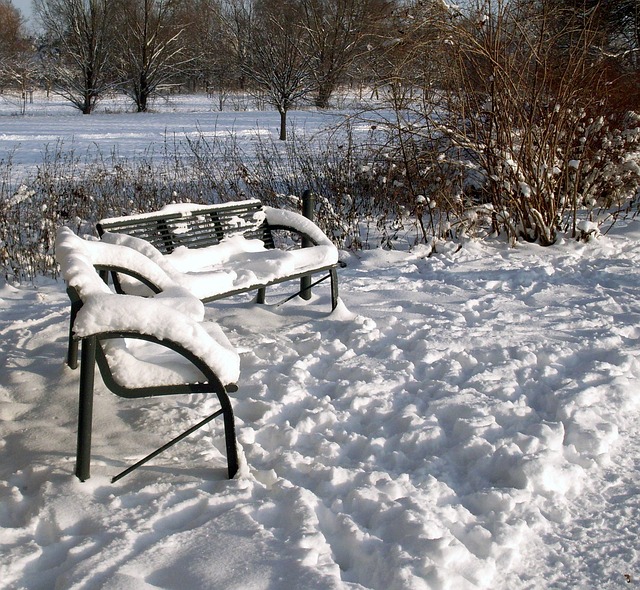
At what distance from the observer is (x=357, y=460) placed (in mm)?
3055

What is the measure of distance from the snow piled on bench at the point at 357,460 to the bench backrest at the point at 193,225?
1.79 ft

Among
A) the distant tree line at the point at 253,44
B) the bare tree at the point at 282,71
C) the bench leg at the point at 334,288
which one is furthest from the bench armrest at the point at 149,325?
the bare tree at the point at 282,71

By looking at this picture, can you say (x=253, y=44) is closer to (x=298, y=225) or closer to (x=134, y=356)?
(x=298, y=225)

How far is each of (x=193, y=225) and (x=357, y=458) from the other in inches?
87.0

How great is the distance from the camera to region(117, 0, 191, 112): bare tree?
2792 cm

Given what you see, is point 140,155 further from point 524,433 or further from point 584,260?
point 524,433

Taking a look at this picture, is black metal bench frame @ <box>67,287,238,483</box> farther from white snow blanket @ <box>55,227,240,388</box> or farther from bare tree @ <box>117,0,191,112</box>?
bare tree @ <box>117,0,191,112</box>

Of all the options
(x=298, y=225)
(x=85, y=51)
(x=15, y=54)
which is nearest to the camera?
(x=298, y=225)

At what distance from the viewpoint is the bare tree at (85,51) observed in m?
27.0

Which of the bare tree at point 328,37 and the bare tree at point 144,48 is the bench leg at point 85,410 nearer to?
the bare tree at point 328,37

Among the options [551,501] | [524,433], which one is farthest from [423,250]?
[551,501]

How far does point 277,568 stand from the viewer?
2289mm

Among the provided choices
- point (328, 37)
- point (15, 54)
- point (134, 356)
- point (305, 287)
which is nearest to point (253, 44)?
point (328, 37)

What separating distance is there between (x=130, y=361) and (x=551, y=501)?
1.78m
